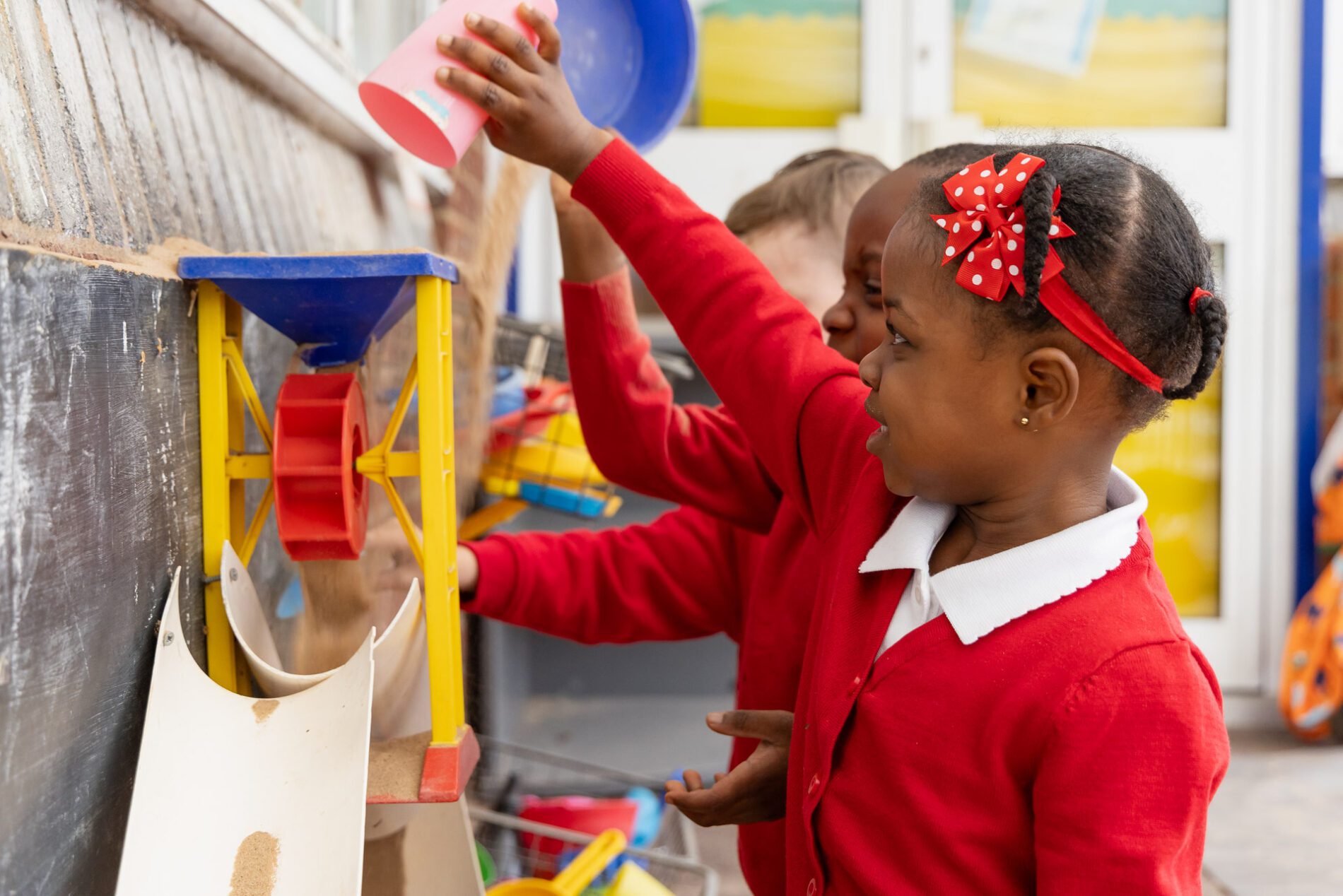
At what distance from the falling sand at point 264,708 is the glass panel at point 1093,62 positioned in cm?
268

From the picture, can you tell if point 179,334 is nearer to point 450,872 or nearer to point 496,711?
point 450,872

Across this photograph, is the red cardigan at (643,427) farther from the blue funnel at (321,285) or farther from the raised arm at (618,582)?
the blue funnel at (321,285)

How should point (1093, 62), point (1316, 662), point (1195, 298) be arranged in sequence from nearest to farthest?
point (1195, 298) → point (1316, 662) → point (1093, 62)

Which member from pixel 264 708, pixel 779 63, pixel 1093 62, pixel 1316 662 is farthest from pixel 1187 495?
pixel 264 708

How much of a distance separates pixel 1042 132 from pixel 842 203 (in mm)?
1517

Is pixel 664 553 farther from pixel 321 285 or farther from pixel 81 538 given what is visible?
pixel 81 538

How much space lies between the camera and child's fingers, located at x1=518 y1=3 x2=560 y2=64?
2.67 feet

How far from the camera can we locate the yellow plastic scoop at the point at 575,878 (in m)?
1.22

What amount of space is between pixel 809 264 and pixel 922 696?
71 cm

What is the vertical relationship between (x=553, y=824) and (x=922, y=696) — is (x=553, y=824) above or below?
below

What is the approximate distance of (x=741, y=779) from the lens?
2.93 ft

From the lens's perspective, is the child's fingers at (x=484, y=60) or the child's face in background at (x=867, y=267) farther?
the child's face in background at (x=867, y=267)

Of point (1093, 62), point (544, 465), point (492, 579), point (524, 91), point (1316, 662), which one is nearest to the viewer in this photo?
point (524, 91)

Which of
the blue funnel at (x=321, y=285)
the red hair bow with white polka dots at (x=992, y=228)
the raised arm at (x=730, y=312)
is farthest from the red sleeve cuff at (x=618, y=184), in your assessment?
the red hair bow with white polka dots at (x=992, y=228)
